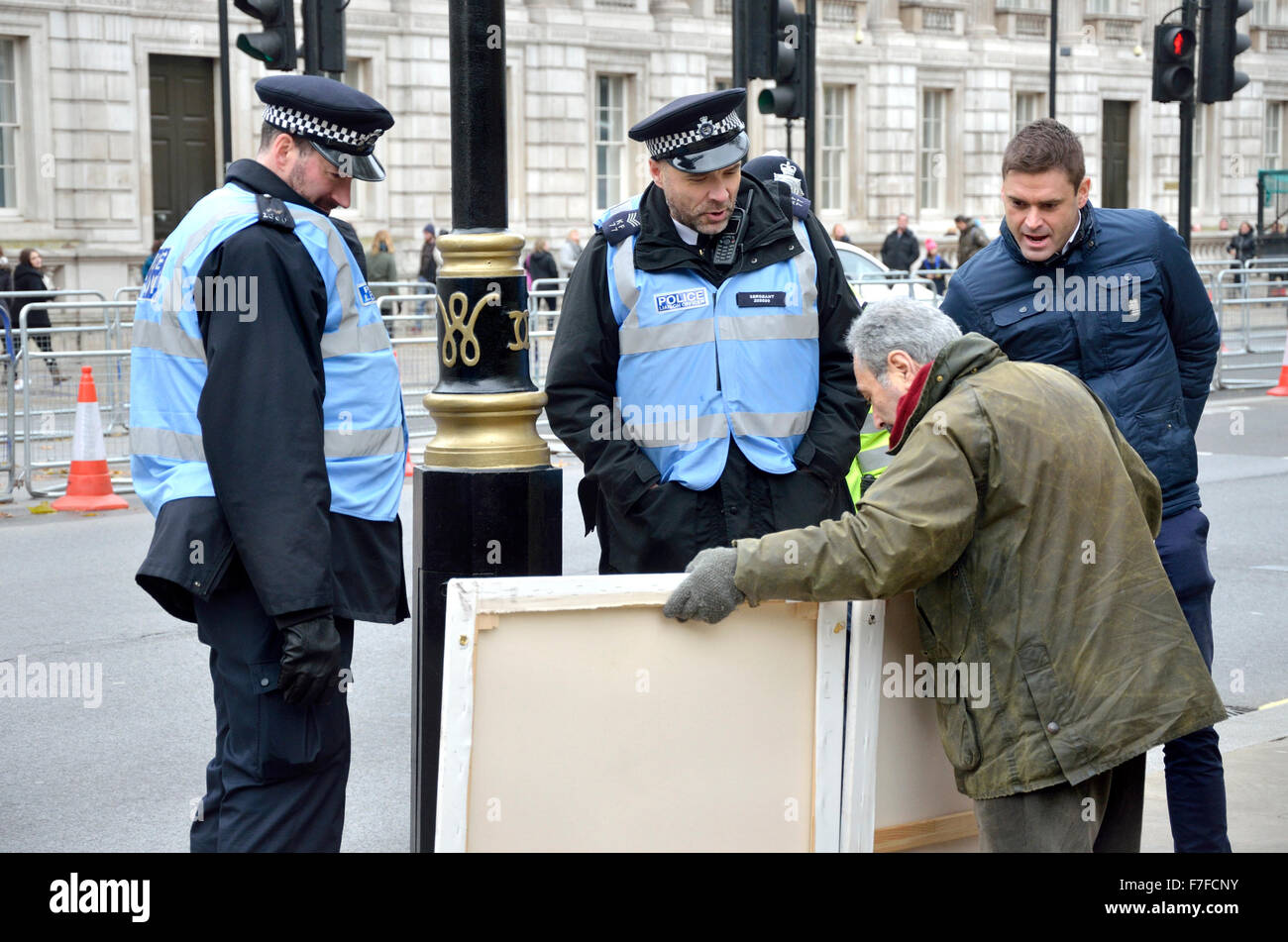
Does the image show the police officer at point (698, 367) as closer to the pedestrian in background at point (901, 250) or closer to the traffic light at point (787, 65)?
the traffic light at point (787, 65)

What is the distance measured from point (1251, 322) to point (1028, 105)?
1907cm

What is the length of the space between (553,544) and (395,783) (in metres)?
2.08

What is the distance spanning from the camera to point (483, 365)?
415cm

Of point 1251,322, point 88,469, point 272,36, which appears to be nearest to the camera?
point 88,469

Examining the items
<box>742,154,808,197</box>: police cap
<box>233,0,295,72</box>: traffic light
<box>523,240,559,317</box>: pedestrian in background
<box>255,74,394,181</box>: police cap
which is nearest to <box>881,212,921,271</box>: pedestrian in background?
<box>523,240,559,317</box>: pedestrian in background

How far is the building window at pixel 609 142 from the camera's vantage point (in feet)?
103

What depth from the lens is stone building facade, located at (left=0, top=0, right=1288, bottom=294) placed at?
80.7 feet

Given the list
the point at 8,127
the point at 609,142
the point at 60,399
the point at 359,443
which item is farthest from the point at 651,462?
the point at 609,142

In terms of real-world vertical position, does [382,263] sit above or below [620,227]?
above

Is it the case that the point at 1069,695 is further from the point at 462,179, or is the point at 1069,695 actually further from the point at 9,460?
the point at 9,460

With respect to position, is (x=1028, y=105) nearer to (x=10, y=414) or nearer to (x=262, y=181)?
(x=10, y=414)

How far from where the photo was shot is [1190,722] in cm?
335

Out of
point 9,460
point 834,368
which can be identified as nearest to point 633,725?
point 834,368

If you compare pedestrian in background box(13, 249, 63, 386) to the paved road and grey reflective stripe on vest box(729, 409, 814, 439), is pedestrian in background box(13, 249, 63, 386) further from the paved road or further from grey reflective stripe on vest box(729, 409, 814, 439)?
grey reflective stripe on vest box(729, 409, 814, 439)
